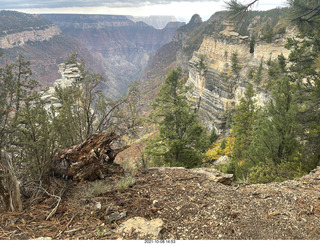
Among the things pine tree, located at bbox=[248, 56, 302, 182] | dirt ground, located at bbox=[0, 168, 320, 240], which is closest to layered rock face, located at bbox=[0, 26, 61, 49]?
pine tree, located at bbox=[248, 56, 302, 182]

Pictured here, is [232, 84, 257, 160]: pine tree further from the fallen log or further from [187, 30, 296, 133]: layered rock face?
[187, 30, 296, 133]: layered rock face

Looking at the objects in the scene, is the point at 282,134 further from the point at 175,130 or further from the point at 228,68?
the point at 228,68

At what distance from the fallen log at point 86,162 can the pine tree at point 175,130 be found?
7.25 m

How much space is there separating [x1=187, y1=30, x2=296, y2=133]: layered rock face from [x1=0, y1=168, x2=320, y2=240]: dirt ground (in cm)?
3312

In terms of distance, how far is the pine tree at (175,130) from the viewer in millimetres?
13477

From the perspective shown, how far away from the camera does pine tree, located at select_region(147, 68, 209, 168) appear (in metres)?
13.5

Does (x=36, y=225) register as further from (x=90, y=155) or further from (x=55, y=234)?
(x=90, y=155)

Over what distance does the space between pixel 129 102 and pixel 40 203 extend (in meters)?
7.67

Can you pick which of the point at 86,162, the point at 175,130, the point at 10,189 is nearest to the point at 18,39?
the point at 175,130

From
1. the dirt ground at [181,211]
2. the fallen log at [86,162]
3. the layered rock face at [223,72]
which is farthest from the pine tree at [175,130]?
the layered rock face at [223,72]

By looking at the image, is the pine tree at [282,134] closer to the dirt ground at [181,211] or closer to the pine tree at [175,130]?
the pine tree at [175,130]

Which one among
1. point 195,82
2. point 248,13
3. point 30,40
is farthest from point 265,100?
point 30,40

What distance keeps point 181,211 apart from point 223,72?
4737 cm

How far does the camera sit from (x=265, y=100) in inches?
1357
